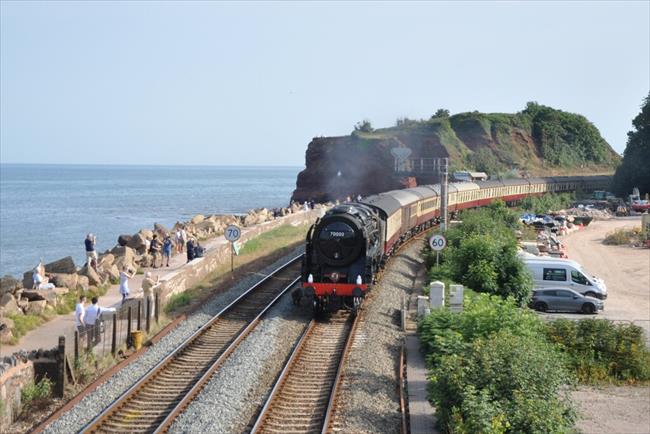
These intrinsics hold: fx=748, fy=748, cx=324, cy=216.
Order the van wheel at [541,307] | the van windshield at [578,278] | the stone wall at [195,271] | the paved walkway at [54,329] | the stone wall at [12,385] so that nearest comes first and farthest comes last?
the stone wall at [12,385] → the paved walkway at [54,329] → the stone wall at [195,271] → the van wheel at [541,307] → the van windshield at [578,278]

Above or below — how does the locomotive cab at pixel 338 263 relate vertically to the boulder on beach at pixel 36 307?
above

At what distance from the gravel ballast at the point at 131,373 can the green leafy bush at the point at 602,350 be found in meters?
9.19

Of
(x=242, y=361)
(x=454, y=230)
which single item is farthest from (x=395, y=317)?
(x=454, y=230)

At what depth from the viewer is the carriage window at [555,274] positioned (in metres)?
27.4

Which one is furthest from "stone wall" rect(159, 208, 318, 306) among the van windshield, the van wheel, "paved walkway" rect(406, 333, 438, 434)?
the van windshield

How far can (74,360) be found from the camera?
15281 millimetres

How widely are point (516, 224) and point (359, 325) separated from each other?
30.3 metres

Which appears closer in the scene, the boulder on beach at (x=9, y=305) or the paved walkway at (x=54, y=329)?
the paved walkway at (x=54, y=329)

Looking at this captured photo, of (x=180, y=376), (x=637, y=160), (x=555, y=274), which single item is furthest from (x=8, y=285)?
(x=637, y=160)

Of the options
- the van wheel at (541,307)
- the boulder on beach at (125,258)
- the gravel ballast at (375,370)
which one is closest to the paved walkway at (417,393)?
the gravel ballast at (375,370)

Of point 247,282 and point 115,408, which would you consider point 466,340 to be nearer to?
point 115,408

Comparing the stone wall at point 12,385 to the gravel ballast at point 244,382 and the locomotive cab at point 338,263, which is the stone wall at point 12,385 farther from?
the locomotive cab at point 338,263

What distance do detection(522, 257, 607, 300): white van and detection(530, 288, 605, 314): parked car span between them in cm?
63

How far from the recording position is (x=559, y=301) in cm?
2634
